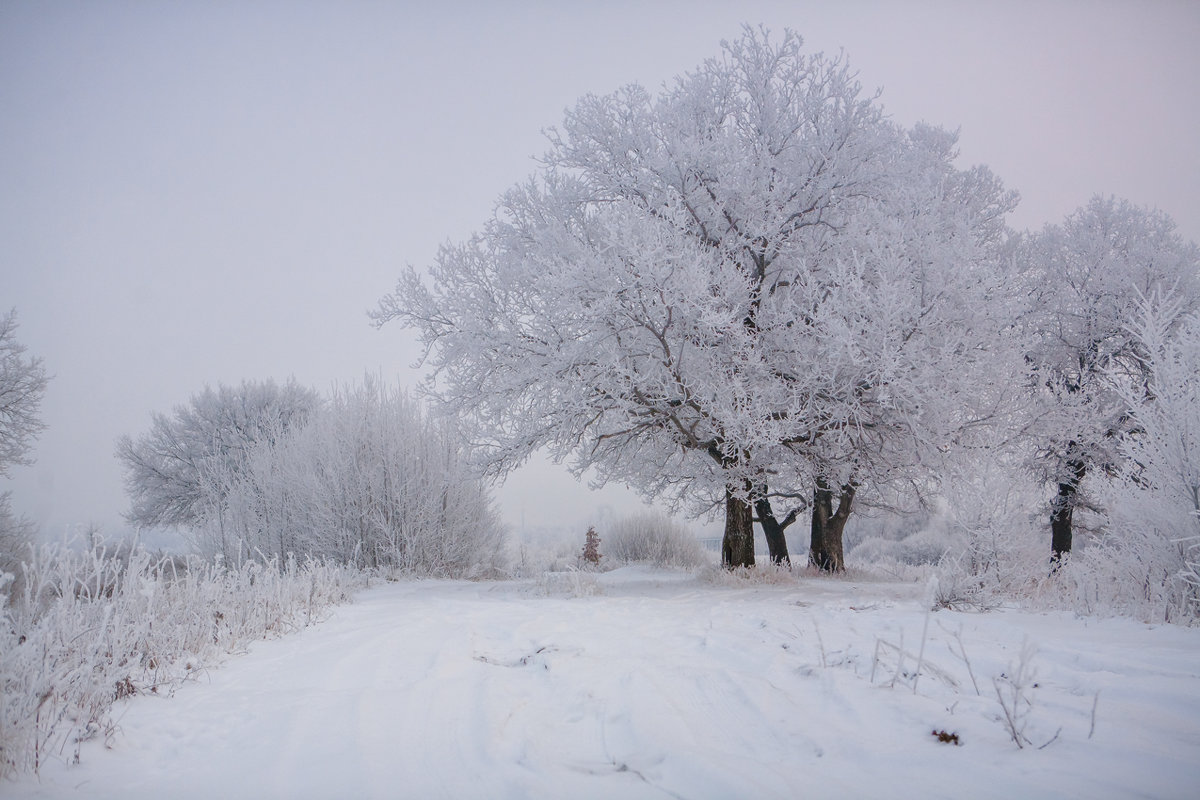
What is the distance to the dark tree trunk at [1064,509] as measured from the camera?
13.2 meters

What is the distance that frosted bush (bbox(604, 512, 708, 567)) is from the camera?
15.6 m

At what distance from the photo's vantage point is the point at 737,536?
9703mm

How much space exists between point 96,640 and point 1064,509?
1721cm

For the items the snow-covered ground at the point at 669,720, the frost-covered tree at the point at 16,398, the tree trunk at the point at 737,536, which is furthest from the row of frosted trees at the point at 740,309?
the frost-covered tree at the point at 16,398

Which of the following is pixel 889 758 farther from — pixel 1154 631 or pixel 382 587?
pixel 382 587

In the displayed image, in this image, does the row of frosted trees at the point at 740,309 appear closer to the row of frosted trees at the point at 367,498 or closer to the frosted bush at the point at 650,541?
Answer: the row of frosted trees at the point at 367,498

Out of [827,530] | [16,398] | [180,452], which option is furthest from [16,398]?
[827,530]

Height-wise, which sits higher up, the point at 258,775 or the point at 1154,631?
the point at 1154,631

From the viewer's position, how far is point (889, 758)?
6.81ft

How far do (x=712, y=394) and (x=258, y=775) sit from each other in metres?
6.57

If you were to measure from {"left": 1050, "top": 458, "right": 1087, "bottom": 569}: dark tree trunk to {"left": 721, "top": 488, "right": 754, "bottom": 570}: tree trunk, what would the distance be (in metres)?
8.44

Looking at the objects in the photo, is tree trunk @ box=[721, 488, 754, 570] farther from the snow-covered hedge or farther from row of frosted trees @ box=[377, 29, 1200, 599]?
the snow-covered hedge

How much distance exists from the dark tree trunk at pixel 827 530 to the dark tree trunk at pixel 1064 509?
17.0 ft


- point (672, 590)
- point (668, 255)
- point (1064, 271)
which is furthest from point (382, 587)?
point (1064, 271)
